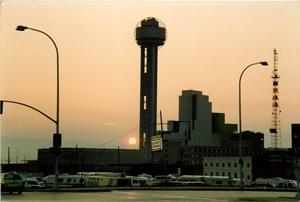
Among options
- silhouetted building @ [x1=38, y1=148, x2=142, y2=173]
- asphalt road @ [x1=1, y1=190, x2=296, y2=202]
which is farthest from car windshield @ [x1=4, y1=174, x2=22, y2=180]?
silhouetted building @ [x1=38, y1=148, x2=142, y2=173]

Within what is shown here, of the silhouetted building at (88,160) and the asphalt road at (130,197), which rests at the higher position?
the silhouetted building at (88,160)

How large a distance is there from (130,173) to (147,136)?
2312 cm

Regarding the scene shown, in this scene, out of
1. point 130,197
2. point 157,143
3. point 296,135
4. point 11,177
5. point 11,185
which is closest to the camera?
point 296,135

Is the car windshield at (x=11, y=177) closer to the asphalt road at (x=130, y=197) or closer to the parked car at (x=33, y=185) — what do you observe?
the asphalt road at (x=130, y=197)

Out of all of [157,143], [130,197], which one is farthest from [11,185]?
[157,143]

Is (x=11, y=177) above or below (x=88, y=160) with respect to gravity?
below

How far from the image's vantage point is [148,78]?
17600 cm

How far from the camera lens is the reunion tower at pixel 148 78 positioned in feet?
577

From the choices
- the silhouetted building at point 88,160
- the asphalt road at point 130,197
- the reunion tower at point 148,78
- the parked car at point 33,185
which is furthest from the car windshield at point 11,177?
the reunion tower at point 148,78

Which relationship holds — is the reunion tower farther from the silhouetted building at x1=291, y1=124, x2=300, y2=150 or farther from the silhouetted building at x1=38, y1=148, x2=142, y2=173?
the silhouetted building at x1=291, y1=124, x2=300, y2=150

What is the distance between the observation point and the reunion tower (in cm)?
17600

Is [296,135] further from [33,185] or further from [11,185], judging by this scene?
[33,185]

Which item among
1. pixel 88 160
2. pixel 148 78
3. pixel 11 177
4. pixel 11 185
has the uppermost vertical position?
pixel 148 78

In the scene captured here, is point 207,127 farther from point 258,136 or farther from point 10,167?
point 10,167
